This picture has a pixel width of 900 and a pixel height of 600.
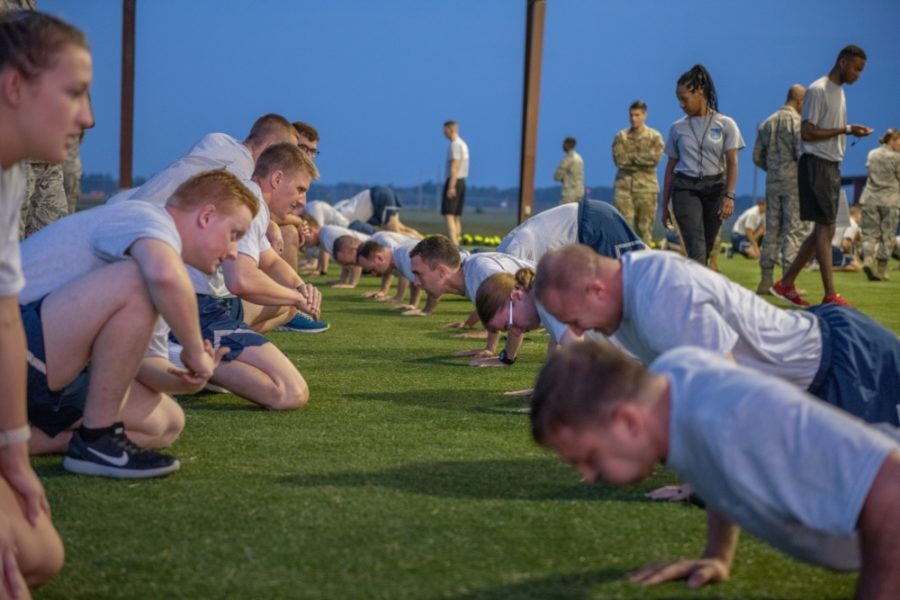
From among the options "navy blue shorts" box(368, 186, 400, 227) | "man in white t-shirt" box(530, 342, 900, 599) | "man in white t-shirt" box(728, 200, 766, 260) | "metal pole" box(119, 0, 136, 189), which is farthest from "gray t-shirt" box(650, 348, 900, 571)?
"man in white t-shirt" box(728, 200, 766, 260)

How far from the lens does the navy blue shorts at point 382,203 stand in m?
14.3

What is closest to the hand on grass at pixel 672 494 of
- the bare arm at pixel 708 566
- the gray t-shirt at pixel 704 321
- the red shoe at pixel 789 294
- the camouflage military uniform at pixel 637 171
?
the gray t-shirt at pixel 704 321

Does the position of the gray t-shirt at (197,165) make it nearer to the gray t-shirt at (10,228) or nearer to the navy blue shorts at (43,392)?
the navy blue shorts at (43,392)

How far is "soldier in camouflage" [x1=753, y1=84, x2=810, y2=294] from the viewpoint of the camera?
11109 millimetres

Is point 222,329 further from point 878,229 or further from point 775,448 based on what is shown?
point 878,229

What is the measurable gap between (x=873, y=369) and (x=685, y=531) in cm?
66

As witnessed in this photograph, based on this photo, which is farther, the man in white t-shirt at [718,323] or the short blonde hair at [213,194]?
the short blonde hair at [213,194]

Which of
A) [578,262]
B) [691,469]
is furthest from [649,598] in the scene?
[578,262]

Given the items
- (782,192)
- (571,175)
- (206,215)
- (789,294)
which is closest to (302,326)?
(789,294)

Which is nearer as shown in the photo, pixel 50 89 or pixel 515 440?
pixel 50 89

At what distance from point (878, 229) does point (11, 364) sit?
14.1 m

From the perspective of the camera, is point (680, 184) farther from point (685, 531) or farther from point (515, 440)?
point (685, 531)

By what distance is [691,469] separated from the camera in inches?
83.2

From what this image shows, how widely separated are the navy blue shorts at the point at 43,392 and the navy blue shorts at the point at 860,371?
199 cm
